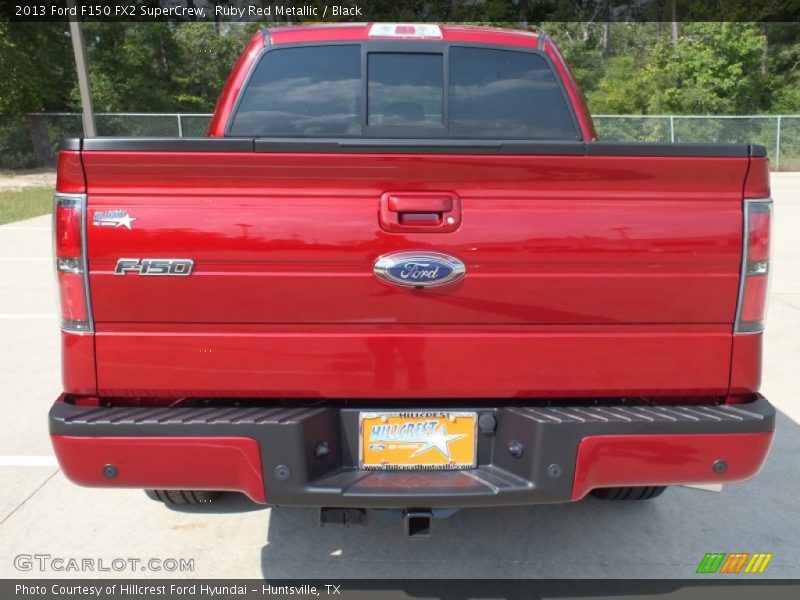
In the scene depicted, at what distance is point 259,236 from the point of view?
2.16 metres

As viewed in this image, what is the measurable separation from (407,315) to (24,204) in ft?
53.8

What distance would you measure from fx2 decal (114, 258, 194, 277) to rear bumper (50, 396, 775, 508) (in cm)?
45

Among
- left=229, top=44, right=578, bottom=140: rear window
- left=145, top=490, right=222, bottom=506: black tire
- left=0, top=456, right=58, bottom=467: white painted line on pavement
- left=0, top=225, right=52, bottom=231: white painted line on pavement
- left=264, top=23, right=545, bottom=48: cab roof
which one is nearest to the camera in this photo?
left=145, top=490, right=222, bottom=506: black tire

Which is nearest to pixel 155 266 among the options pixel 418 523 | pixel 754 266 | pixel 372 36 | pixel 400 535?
pixel 418 523

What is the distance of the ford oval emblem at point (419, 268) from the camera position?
2.18 m

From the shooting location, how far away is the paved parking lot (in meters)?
2.96

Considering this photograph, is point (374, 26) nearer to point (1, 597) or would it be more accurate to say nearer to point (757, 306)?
point (757, 306)

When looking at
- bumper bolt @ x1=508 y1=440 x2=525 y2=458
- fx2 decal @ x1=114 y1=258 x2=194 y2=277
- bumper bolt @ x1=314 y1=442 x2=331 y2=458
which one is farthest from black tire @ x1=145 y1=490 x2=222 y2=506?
bumper bolt @ x1=508 y1=440 x2=525 y2=458

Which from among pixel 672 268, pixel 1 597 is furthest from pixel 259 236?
pixel 1 597

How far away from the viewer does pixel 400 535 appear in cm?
321

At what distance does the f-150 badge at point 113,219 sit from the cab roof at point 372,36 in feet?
6.30

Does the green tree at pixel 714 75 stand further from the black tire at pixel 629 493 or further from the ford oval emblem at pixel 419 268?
the ford oval emblem at pixel 419 268

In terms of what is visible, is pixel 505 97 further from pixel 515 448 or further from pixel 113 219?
pixel 113 219

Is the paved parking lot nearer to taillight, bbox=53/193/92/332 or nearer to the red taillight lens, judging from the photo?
taillight, bbox=53/193/92/332
